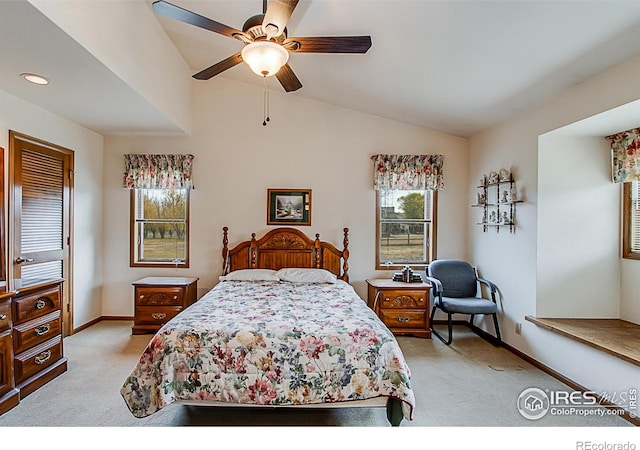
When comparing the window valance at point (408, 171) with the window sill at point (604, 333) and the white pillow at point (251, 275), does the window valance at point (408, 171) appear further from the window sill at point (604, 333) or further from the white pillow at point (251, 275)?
the window sill at point (604, 333)

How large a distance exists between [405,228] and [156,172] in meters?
3.48

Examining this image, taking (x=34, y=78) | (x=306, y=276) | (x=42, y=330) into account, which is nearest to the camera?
(x=34, y=78)

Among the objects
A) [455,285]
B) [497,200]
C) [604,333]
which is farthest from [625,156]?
[455,285]

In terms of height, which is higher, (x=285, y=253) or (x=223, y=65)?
(x=223, y=65)

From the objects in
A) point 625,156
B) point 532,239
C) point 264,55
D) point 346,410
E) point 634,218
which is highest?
point 264,55

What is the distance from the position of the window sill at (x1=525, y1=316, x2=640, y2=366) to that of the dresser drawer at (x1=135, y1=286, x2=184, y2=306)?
3891 mm

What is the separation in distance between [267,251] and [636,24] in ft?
12.9

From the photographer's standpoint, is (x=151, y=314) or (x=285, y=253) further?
(x=285, y=253)

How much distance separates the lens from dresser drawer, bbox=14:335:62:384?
2.54 metres

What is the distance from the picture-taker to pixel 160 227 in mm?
4531

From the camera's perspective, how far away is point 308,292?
3480 millimetres

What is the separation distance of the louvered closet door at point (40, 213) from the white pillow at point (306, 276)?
8.12ft

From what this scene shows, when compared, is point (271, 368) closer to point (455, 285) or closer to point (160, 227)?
point (455, 285)

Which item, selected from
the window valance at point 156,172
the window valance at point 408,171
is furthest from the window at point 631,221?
the window valance at point 156,172
